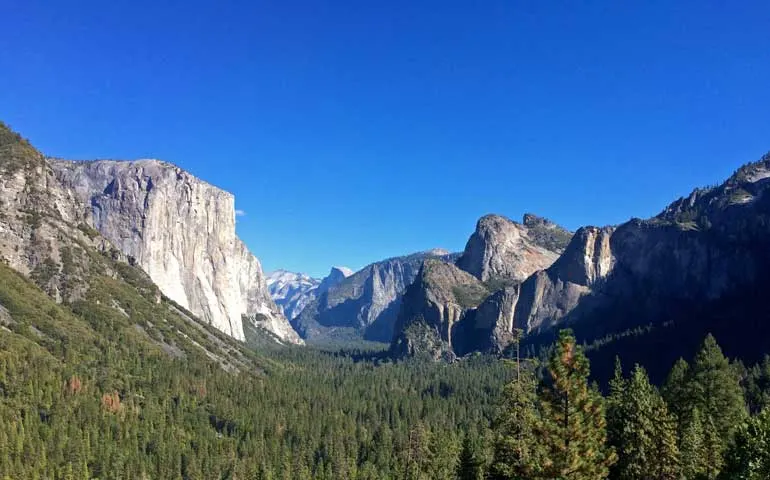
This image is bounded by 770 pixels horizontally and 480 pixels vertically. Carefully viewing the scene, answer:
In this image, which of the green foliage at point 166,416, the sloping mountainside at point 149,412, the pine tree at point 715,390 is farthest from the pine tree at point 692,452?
the sloping mountainside at point 149,412

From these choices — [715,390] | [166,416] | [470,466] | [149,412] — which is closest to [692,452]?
[715,390]

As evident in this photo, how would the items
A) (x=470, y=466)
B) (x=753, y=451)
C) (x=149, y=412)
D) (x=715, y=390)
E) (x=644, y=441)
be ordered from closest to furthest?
(x=753, y=451) < (x=644, y=441) < (x=715, y=390) < (x=470, y=466) < (x=149, y=412)

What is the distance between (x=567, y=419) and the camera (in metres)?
32.9

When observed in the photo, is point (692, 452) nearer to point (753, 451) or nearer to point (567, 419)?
point (753, 451)

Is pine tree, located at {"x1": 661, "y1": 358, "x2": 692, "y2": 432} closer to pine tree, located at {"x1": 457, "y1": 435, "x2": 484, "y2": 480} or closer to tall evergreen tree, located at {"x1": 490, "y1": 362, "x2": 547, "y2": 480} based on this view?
pine tree, located at {"x1": 457, "y1": 435, "x2": 484, "y2": 480}

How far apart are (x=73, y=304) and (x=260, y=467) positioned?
122 meters

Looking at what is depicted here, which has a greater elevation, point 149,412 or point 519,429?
point 149,412

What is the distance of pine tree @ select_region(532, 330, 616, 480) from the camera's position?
32.0m

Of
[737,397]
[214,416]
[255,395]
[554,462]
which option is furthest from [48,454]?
[737,397]

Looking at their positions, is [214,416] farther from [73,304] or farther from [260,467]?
[73,304]

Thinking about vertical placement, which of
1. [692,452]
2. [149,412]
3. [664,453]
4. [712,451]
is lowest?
[712,451]

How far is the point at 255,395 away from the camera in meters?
173

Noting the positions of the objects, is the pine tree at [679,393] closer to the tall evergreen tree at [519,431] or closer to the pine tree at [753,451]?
the pine tree at [753,451]

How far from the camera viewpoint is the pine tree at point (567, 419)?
32.0 metres
